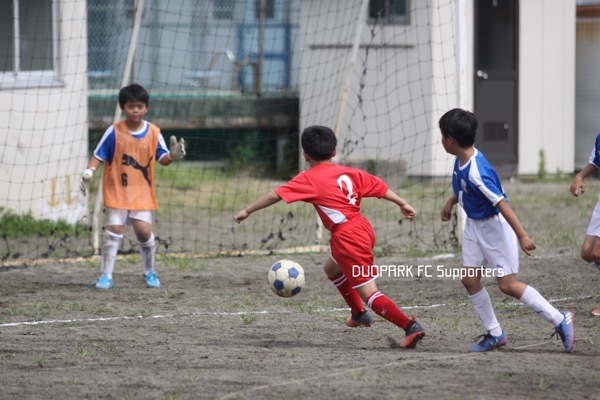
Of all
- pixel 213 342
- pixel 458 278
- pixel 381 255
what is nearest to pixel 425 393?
pixel 213 342

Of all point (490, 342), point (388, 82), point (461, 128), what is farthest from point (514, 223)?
point (388, 82)

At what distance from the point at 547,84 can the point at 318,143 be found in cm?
1072

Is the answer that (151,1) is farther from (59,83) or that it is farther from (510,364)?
(510,364)

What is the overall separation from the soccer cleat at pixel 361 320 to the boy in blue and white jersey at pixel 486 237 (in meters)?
0.83

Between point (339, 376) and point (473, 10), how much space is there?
11.6m

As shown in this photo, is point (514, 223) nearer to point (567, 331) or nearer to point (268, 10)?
point (567, 331)

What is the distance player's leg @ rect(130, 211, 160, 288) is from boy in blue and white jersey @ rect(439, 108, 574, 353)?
339 cm

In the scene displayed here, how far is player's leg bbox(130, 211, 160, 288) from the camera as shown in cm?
903

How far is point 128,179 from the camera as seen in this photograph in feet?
29.6

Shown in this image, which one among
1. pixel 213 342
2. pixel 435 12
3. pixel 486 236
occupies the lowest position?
pixel 213 342

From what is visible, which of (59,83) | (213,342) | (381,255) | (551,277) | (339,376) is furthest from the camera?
(59,83)

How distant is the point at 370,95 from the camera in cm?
1619

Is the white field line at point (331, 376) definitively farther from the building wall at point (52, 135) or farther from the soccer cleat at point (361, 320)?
the building wall at point (52, 135)

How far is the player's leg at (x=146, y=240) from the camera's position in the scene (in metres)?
9.03
